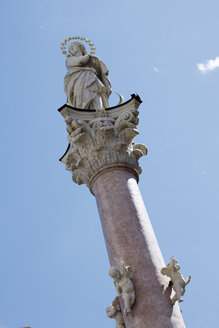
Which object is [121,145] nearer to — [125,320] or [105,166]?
[105,166]

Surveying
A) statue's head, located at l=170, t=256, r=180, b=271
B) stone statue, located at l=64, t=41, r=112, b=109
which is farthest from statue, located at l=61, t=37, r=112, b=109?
statue's head, located at l=170, t=256, r=180, b=271

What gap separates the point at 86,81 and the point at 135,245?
5.55m

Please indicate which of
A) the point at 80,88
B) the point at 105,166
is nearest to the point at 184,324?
the point at 105,166

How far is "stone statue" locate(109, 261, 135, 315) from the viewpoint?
8.22 m

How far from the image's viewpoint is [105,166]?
10.3 metres

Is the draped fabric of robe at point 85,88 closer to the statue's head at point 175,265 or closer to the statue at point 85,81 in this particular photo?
the statue at point 85,81

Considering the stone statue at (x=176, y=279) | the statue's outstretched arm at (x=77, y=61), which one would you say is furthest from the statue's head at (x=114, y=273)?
the statue's outstretched arm at (x=77, y=61)

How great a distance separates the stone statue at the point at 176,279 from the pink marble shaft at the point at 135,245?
12 cm

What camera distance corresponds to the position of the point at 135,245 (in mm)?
8969

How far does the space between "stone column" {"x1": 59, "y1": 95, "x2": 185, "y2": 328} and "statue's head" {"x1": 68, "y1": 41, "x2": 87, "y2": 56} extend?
3483mm

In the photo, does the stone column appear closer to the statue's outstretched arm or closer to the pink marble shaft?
the pink marble shaft

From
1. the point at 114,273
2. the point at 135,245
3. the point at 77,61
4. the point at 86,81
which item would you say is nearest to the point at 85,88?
the point at 86,81

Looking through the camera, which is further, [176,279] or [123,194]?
[123,194]

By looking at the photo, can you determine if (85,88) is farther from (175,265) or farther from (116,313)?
(116,313)
